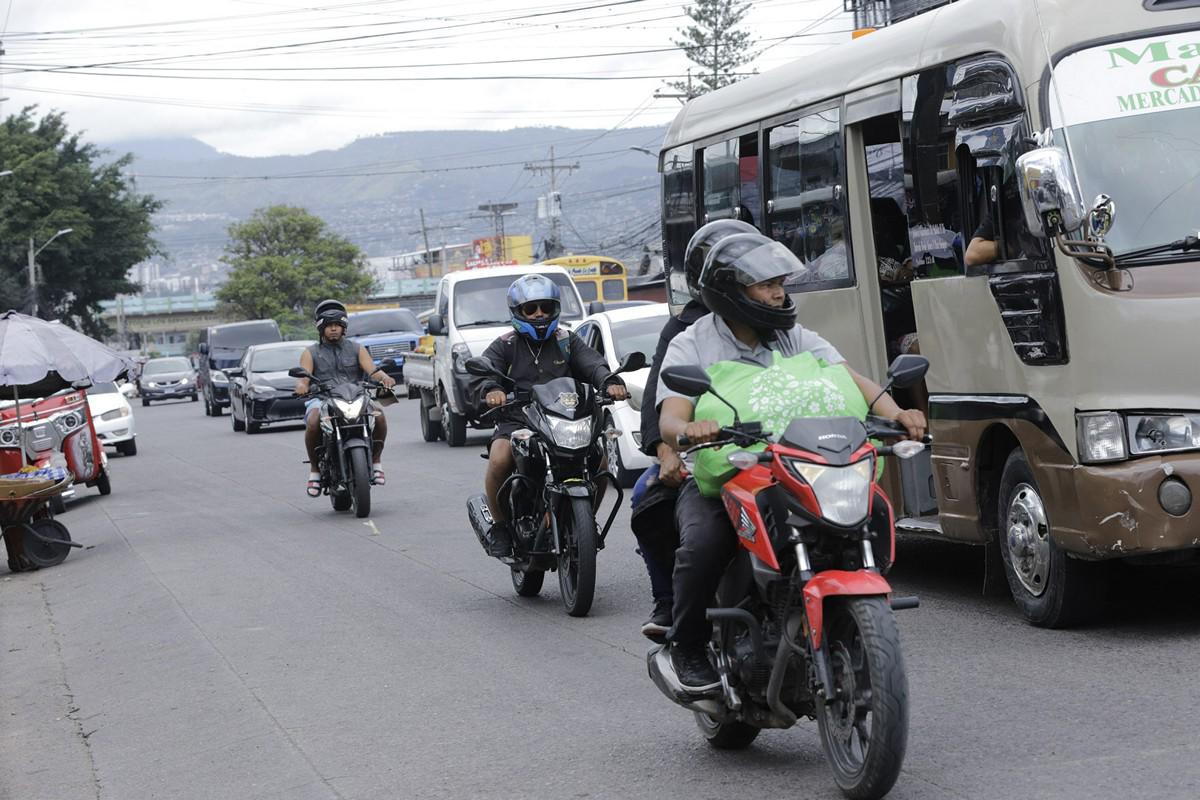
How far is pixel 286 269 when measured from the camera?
110m

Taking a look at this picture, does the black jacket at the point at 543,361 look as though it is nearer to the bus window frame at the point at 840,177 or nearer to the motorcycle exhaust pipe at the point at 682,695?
the bus window frame at the point at 840,177

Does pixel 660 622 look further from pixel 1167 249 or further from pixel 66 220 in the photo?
pixel 66 220

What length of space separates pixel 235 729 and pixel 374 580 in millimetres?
4288

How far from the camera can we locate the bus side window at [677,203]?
12711 mm

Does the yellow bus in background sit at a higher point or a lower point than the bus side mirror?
lower

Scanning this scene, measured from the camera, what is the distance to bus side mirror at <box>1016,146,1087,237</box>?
7.07m

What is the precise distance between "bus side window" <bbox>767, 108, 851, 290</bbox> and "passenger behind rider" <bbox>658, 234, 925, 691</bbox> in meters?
4.53

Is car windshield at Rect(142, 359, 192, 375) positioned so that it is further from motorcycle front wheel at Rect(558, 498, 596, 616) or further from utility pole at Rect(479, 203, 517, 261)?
motorcycle front wheel at Rect(558, 498, 596, 616)

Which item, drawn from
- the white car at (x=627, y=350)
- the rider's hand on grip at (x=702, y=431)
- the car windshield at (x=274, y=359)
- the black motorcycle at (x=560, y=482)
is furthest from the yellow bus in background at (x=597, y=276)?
the rider's hand on grip at (x=702, y=431)

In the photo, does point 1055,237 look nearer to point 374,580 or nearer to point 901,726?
point 901,726

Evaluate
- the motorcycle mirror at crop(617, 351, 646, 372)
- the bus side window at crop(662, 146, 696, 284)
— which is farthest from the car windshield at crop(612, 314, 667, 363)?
the motorcycle mirror at crop(617, 351, 646, 372)

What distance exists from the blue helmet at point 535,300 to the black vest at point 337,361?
6162mm

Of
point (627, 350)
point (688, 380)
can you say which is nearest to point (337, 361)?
point (627, 350)

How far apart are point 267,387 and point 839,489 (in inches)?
1083
